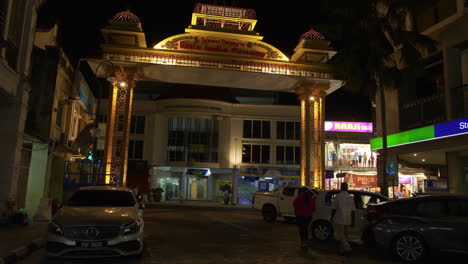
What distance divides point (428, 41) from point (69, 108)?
64.5 feet

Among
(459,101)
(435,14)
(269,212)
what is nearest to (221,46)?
(269,212)

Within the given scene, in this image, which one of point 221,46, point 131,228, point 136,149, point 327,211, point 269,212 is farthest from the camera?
point 136,149

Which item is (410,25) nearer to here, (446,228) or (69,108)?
(446,228)

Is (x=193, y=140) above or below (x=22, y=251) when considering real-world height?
above

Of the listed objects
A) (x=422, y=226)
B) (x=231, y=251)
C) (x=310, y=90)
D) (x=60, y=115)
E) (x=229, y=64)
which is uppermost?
(x=229, y=64)

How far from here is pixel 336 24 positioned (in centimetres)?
1820

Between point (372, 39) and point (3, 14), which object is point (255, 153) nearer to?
point (372, 39)

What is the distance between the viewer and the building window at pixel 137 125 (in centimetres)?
3800

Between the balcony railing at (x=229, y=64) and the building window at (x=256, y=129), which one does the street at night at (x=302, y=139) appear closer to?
the balcony railing at (x=229, y=64)

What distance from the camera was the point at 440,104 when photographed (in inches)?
685

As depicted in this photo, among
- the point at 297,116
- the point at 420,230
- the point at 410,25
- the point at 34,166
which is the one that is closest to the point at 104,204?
the point at 420,230

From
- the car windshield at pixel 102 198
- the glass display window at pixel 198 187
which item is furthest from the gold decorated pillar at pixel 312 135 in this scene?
the glass display window at pixel 198 187

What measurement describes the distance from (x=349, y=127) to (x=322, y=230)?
81.3 feet

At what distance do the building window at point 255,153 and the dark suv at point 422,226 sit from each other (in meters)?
27.9
